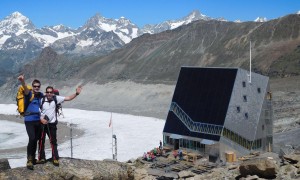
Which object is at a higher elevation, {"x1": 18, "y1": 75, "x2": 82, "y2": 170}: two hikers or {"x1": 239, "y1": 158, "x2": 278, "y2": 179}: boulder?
{"x1": 18, "y1": 75, "x2": 82, "y2": 170}: two hikers

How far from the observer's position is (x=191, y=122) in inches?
1431

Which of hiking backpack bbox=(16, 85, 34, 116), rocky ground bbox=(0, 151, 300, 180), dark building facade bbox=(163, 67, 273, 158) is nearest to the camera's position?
rocky ground bbox=(0, 151, 300, 180)

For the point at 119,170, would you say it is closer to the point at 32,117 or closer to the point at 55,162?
the point at 55,162

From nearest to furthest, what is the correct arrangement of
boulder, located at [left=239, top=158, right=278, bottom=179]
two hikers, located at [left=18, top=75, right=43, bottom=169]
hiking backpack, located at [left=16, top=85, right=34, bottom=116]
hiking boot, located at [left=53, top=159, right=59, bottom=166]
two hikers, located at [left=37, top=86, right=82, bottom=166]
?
hiking boot, located at [left=53, top=159, right=59, bottom=166] < hiking backpack, located at [left=16, top=85, right=34, bottom=116] < two hikers, located at [left=18, top=75, right=43, bottom=169] < two hikers, located at [left=37, top=86, right=82, bottom=166] < boulder, located at [left=239, top=158, right=278, bottom=179]

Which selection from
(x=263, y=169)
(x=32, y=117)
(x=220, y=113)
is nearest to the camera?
(x=32, y=117)

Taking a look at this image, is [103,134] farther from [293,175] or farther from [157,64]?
[157,64]

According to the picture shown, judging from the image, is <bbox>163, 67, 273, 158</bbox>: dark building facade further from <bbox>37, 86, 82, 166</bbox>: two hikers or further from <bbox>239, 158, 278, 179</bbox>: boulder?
<bbox>37, 86, 82, 166</bbox>: two hikers

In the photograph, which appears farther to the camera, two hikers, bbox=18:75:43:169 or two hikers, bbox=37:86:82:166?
two hikers, bbox=37:86:82:166

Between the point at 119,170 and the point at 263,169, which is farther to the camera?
the point at 263,169

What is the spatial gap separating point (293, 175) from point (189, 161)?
63.5 ft

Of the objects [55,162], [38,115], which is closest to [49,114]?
[38,115]

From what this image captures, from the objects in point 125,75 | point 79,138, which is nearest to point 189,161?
point 79,138

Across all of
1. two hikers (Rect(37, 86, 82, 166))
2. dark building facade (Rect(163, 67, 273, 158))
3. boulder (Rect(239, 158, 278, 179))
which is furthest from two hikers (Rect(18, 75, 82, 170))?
dark building facade (Rect(163, 67, 273, 158))

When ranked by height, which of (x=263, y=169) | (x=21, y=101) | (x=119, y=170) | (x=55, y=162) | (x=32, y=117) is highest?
(x=21, y=101)
